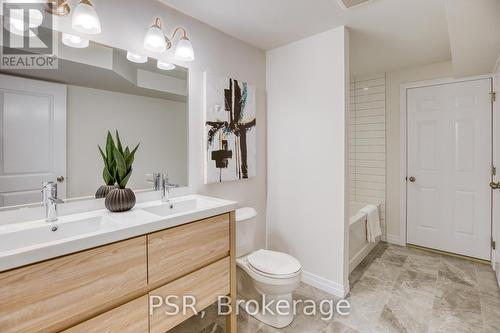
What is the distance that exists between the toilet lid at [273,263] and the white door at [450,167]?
2.23 metres

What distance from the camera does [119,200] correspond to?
1.45 m

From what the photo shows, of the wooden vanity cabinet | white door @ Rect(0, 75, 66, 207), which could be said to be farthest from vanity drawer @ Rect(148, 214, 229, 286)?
white door @ Rect(0, 75, 66, 207)

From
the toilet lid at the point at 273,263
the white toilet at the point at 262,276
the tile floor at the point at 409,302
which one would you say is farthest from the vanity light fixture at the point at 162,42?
the tile floor at the point at 409,302

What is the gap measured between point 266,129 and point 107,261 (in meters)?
1.96

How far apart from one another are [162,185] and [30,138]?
29.6 inches

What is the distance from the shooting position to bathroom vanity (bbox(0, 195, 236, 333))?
91cm

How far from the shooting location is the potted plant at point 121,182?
56.8 inches

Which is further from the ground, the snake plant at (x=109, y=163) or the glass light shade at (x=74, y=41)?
the glass light shade at (x=74, y=41)

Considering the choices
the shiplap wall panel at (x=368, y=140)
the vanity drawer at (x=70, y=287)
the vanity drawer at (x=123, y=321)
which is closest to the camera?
the vanity drawer at (x=70, y=287)

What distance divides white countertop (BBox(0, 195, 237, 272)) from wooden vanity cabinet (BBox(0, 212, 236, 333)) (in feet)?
0.12

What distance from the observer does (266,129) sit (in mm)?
2688

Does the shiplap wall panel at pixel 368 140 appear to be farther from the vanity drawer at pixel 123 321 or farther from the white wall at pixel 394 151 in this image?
the vanity drawer at pixel 123 321

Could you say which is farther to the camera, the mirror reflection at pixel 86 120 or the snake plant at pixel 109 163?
the snake plant at pixel 109 163

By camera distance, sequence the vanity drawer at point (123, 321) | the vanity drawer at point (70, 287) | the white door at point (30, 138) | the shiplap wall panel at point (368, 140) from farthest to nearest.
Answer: the shiplap wall panel at point (368, 140) < the white door at point (30, 138) < the vanity drawer at point (123, 321) < the vanity drawer at point (70, 287)
